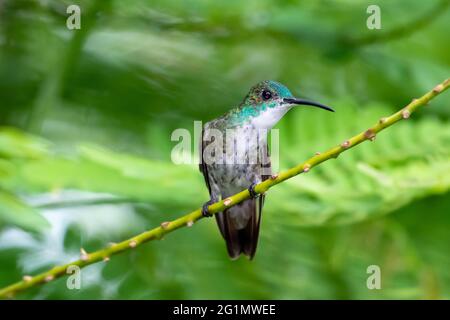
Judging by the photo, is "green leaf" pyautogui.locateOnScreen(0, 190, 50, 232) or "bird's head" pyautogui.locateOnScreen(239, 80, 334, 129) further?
"bird's head" pyautogui.locateOnScreen(239, 80, 334, 129)

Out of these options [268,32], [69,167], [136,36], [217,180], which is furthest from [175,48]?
[69,167]

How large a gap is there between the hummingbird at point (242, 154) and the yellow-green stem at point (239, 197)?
1063 mm

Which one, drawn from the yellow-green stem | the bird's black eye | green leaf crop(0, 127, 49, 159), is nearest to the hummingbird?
the bird's black eye

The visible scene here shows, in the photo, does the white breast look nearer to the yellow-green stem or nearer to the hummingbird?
the hummingbird

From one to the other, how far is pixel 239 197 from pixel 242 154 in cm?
126

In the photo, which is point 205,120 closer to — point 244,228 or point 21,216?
point 244,228

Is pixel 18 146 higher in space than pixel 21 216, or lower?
higher

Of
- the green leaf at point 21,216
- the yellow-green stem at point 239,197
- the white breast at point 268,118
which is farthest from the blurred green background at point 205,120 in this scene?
the yellow-green stem at point 239,197

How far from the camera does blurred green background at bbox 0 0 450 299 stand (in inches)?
121

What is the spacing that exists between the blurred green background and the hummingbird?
107 mm

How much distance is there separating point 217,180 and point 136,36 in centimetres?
152

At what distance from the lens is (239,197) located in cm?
200

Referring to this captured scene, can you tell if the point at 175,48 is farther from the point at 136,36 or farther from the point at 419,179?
the point at 419,179

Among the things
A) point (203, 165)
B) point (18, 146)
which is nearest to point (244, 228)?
point (203, 165)
